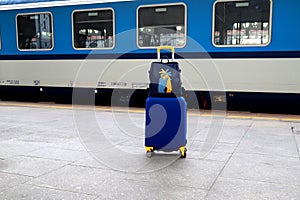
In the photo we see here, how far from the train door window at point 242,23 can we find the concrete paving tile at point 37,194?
18.6 ft

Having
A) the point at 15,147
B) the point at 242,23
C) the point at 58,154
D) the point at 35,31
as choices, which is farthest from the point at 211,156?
the point at 35,31

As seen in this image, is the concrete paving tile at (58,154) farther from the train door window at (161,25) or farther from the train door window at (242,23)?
the train door window at (242,23)

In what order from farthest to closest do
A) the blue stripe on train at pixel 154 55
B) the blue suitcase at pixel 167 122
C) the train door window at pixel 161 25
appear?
the train door window at pixel 161 25 → the blue stripe on train at pixel 154 55 → the blue suitcase at pixel 167 122

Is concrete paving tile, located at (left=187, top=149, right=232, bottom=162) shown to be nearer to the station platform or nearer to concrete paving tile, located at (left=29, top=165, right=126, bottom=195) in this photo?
the station platform

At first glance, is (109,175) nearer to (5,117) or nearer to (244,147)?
(244,147)

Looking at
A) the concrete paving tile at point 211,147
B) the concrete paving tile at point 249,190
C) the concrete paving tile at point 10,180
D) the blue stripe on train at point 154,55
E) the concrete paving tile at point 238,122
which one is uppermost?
the blue stripe on train at point 154,55

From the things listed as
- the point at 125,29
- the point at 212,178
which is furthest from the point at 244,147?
the point at 125,29

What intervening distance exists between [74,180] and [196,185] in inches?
52.0

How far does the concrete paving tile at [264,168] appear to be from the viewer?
3678 mm

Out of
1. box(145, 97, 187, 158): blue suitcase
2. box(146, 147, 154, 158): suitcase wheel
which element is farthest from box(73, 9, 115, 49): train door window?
box(146, 147, 154, 158): suitcase wheel

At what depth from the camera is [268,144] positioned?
518cm

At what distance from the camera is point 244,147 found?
16.4 ft

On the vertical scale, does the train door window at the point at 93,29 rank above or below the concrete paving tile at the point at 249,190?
above

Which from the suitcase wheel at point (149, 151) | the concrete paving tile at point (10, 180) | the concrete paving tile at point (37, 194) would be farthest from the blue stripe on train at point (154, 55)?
the concrete paving tile at point (37, 194)
